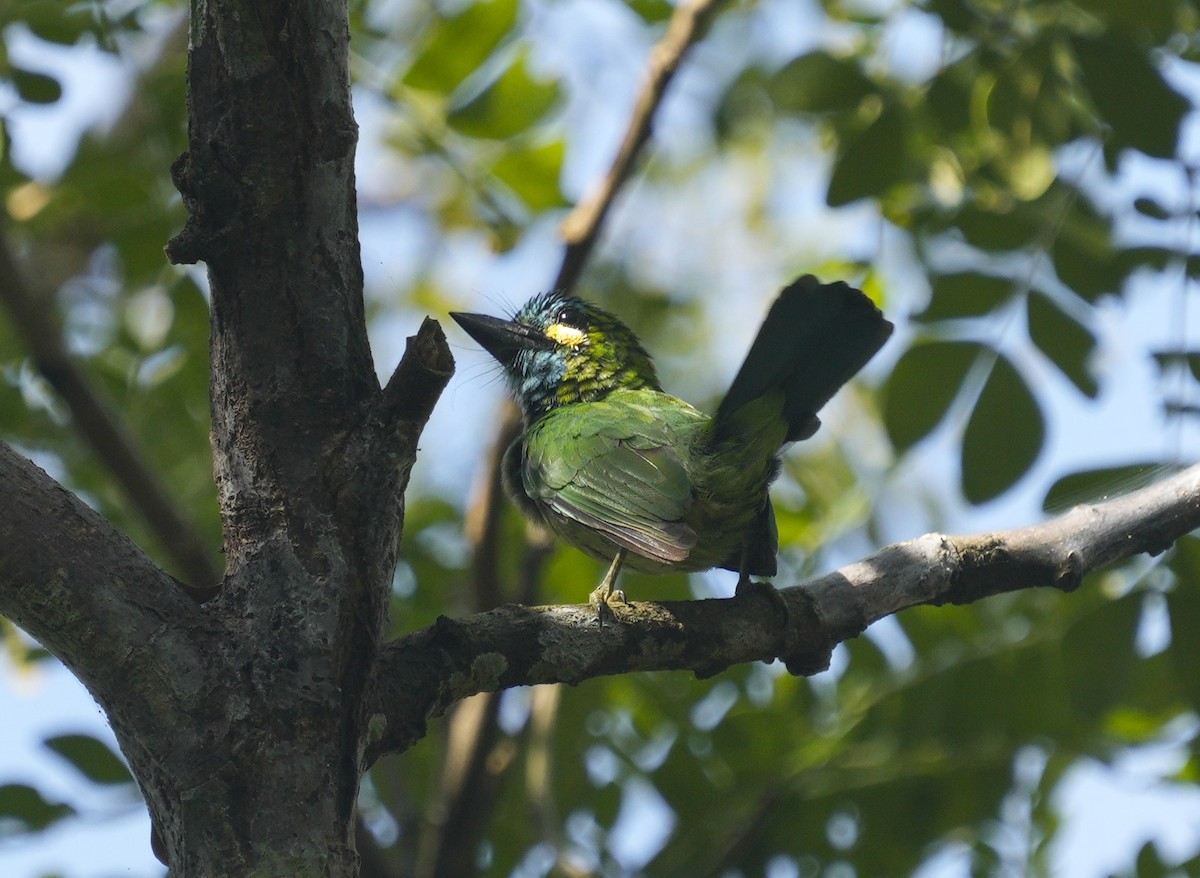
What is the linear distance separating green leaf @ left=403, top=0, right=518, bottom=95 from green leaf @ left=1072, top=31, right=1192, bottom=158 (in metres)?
1.80

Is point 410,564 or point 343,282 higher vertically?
point 410,564

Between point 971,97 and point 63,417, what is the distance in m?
3.05

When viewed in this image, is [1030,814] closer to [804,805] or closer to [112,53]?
[804,805]

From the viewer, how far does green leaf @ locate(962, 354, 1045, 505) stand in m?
3.38

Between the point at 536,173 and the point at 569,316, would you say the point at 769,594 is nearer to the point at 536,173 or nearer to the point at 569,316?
the point at 569,316

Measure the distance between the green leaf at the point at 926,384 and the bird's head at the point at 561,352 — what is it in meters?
1.12

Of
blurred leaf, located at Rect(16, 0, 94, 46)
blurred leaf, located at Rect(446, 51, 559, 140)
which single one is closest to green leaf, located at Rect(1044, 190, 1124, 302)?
blurred leaf, located at Rect(446, 51, 559, 140)

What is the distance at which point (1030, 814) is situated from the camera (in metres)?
3.77

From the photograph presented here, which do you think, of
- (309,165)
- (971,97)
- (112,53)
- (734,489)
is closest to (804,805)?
(734,489)

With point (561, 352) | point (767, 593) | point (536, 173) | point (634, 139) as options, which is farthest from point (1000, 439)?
point (536, 173)

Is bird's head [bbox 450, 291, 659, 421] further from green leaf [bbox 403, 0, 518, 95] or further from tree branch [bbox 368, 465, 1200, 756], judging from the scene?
tree branch [bbox 368, 465, 1200, 756]

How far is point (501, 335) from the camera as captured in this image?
454 cm

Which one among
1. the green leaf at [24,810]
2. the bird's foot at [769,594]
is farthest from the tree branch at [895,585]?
the green leaf at [24,810]

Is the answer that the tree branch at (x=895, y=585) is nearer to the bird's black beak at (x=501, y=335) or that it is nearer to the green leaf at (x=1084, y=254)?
the green leaf at (x=1084, y=254)
